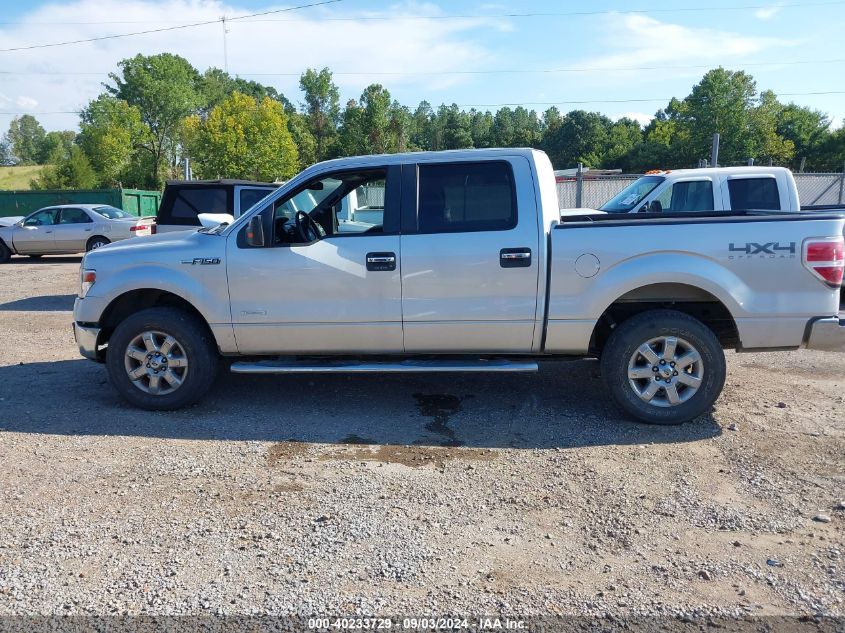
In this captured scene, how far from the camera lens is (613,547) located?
139 inches

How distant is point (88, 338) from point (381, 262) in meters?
2.64

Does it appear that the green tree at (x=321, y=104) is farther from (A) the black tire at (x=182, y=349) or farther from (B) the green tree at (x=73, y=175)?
(A) the black tire at (x=182, y=349)

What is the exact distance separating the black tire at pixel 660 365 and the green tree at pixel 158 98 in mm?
69349

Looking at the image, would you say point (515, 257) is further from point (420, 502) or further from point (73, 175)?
point (73, 175)

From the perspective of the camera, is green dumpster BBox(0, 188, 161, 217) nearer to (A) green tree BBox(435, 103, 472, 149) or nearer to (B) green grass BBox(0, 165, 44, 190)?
(B) green grass BBox(0, 165, 44, 190)

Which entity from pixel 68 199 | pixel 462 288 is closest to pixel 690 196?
pixel 462 288

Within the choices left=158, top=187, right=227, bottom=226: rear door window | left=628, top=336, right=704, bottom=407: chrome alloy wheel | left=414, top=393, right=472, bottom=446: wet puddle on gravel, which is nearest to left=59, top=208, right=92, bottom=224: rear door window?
left=158, top=187, right=227, bottom=226: rear door window

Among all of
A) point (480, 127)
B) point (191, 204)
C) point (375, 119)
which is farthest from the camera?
point (480, 127)

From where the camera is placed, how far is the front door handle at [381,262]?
5277 mm

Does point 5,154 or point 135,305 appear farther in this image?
point 5,154

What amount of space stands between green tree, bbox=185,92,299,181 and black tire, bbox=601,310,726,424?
4426 cm

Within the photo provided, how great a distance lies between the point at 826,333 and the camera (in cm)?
501

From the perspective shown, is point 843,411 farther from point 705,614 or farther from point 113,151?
point 113,151

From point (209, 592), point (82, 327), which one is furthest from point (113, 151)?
point (209, 592)
